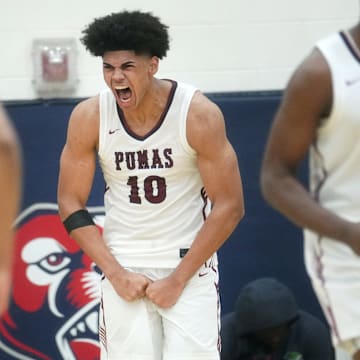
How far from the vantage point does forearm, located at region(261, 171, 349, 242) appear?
3.66 metres

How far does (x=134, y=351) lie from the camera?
5406 mm

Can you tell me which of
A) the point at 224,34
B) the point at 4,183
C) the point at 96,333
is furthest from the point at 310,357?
the point at 4,183

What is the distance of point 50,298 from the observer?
688cm

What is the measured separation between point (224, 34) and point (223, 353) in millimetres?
1725

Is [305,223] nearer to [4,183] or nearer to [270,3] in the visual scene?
[4,183]

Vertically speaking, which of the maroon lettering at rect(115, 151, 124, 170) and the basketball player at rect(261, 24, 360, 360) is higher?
the basketball player at rect(261, 24, 360, 360)

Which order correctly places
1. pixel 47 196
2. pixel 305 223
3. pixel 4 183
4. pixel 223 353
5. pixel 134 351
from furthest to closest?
pixel 47 196 → pixel 223 353 → pixel 134 351 → pixel 305 223 → pixel 4 183

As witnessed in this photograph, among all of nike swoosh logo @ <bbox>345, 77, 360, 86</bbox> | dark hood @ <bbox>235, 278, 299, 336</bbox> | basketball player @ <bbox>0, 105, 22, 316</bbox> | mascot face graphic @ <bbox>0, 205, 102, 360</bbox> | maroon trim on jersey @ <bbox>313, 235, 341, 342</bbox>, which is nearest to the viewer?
basketball player @ <bbox>0, 105, 22, 316</bbox>

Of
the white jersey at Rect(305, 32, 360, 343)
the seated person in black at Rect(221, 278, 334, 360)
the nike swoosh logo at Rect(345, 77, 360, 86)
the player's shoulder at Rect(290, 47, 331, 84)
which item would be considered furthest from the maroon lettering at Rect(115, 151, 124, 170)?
the nike swoosh logo at Rect(345, 77, 360, 86)

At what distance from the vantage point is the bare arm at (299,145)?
12.0 feet

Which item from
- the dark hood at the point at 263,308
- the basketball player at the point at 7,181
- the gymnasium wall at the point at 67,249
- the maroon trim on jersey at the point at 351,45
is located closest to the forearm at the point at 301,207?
the maroon trim on jersey at the point at 351,45

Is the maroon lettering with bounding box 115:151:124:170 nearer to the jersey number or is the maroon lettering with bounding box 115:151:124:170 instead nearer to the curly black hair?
the jersey number

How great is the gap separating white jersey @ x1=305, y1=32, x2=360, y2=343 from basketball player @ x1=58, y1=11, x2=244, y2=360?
1554 mm

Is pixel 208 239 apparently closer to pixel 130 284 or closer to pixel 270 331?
pixel 130 284
